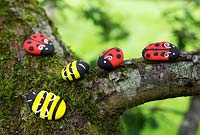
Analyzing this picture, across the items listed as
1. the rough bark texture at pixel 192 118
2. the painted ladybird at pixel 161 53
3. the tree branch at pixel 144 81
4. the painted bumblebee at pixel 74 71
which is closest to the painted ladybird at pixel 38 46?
the painted bumblebee at pixel 74 71

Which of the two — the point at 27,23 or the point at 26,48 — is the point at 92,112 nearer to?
the point at 26,48

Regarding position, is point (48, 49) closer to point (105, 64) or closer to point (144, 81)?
point (105, 64)

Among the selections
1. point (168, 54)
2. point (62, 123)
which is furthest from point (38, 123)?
point (168, 54)

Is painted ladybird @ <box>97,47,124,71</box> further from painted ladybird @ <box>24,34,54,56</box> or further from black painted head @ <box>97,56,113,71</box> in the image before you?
painted ladybird @ <box>24,34,54,56</box>

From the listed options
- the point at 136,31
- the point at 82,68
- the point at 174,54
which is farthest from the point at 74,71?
the point at 136,31

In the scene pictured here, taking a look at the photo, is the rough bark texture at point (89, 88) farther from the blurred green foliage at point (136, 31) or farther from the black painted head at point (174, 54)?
the blurred green foliage at point (136, 31)

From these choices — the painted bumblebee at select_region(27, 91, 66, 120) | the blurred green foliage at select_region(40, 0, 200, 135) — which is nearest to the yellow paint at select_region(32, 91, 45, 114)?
the painted bumblebee at select_region(27, 91, 66, 120)
